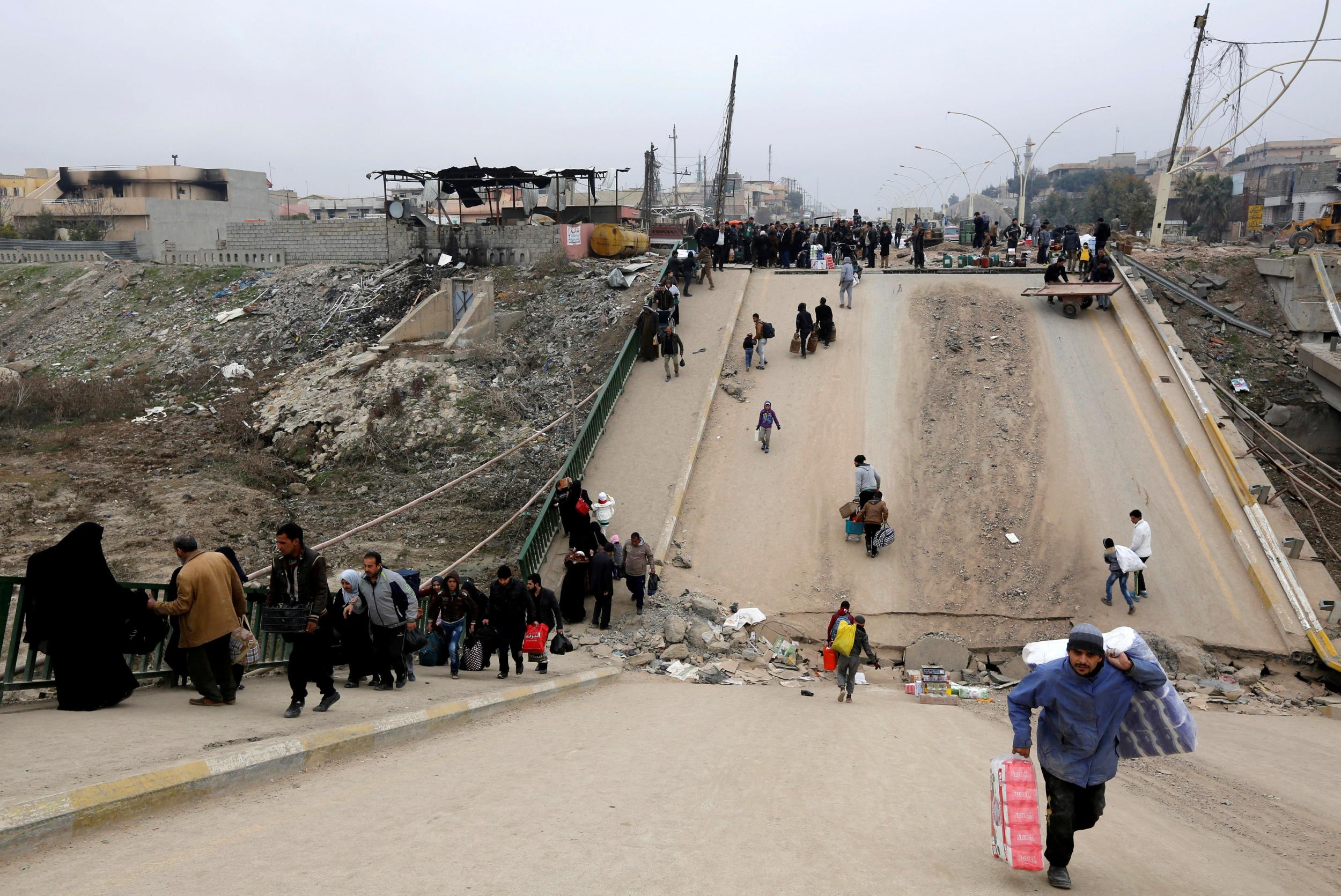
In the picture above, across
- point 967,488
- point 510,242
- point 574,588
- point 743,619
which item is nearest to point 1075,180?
point 510,242

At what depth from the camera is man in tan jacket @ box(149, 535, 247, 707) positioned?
240 inches

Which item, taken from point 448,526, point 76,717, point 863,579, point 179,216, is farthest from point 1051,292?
point 179,216

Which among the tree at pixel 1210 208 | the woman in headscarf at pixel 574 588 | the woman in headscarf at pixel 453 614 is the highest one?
the tree at pixel 1210 208

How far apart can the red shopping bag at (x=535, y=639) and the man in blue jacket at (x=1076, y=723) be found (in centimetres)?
552

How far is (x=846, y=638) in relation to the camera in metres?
9.55

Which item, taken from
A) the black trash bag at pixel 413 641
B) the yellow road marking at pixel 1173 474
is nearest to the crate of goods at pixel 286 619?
the black trash bag at pixel 413 641

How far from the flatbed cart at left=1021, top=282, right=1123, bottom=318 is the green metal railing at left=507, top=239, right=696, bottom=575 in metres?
9.94

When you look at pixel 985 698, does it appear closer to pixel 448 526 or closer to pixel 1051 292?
pixel 448 526

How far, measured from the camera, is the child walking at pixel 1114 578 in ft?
39.9

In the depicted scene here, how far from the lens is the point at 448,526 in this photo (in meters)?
16.4

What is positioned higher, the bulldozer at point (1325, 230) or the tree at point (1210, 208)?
the tree at point (1210, 208)

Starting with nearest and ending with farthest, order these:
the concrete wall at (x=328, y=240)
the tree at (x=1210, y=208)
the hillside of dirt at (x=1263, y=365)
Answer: the hillside of dirt at (x=1263, y=365)
the concrete wall at (x=328, y=240)
the tree at (x=1210, y=208)

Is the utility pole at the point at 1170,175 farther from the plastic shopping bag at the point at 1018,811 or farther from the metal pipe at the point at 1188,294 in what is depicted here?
the plastic shopping bag at the point at 1018,811

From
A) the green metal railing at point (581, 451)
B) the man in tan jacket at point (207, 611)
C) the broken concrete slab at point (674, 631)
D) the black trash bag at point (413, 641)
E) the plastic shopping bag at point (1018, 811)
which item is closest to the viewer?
the plastic shopping bag at point (1018, 811)
